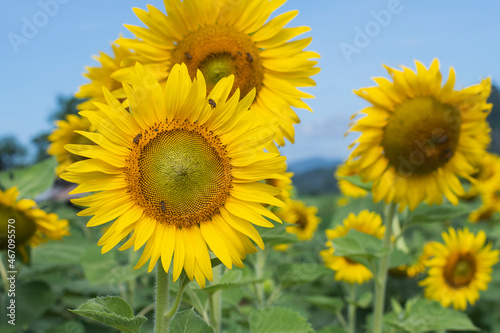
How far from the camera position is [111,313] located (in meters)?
1.31

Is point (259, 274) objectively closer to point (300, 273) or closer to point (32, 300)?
point (300, 273)

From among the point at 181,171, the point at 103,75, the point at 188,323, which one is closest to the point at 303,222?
the point at 103,75

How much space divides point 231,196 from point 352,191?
3292 mm

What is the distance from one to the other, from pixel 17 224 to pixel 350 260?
2.31 meters

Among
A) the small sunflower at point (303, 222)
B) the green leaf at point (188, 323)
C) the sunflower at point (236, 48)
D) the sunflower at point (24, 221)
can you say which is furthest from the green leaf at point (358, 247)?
the sunflower at point (24, 221)

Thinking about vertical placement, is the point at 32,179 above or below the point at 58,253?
above

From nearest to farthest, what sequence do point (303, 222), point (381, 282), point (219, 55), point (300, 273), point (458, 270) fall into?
1. point (219, 55)
2. point (381, 282)
3. point (300, 273)
4. point (458, 270)
5. point (303, 222)

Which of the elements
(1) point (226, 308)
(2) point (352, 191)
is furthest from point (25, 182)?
(2) point (352, 191)

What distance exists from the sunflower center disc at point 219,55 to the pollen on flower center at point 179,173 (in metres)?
0.38

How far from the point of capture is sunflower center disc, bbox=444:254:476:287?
11.8 ft

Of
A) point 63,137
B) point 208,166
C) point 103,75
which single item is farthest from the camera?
point 63,137

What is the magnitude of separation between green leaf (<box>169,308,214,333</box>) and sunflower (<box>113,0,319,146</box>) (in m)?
0.68

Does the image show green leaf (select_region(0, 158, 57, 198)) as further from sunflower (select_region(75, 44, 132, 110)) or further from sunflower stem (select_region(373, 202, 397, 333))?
sunflower stem (select_region(373, 202, 397, 333))

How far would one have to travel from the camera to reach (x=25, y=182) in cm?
306
